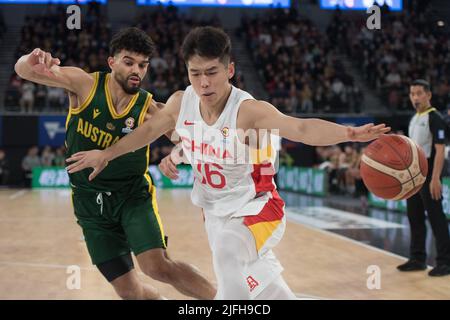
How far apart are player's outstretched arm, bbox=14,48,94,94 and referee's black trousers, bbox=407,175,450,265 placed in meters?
3.60

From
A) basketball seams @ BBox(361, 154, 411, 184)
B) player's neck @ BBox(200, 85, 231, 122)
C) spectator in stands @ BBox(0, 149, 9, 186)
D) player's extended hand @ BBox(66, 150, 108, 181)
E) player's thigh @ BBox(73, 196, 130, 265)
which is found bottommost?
spectator in stands @ BBox(0, 149, 9, 186)

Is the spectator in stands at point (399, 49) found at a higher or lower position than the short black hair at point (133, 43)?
higher

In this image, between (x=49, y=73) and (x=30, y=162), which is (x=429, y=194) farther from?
(x=30, y=162)

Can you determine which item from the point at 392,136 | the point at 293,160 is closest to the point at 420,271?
the point at 392,136

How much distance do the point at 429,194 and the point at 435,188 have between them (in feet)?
0.40

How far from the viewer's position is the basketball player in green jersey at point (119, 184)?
388 centimetres

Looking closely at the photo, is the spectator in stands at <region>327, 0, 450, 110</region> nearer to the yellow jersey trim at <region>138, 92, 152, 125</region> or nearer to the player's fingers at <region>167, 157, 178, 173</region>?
the yellow jersey trim at <region>138, 92, 152, 125</region>

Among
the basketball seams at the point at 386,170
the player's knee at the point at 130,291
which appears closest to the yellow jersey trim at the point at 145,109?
the player's knee at the point at 130,291

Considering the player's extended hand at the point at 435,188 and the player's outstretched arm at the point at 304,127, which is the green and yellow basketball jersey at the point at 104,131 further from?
the player's extended hand at the point at 435,188

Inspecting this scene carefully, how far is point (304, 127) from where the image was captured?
295cm

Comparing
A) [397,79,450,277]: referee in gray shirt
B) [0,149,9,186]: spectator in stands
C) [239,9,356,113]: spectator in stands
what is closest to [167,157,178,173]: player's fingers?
[397,79,450,277]: referee in gray shirt

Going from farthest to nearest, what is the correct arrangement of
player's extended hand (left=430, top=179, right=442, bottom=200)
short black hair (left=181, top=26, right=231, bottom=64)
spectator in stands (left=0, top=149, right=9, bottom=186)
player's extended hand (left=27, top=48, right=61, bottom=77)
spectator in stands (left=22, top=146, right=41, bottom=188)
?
spectator in stands (left=0, top=149, right=9, bottom=186) < spectator in stands (left=22, top=146, right=41, bottom=188) < player's extended hand (left=430, top=179, right=442, bottom=200) < player's extended hand (left=27, top=48, right=61, bottom=77) < short black hair (left=181, top=26, right=231, bottom=64)

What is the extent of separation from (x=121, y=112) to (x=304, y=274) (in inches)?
110

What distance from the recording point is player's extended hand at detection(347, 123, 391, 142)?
268cm
